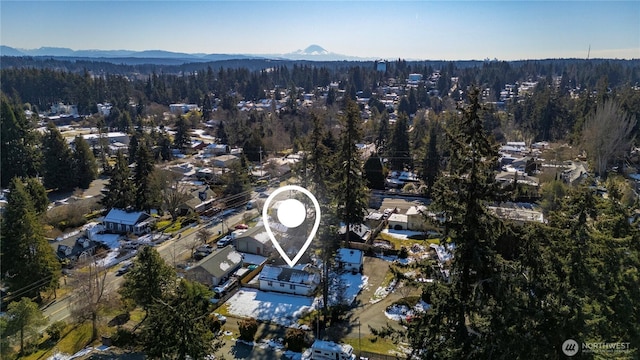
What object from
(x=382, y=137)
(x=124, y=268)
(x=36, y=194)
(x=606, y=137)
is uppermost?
(x=606, y=137)

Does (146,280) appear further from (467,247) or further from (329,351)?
(467,247)

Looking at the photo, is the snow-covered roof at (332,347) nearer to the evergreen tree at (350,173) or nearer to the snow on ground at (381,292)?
the snow on ground at (381,292)

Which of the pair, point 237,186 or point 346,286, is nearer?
point 346,286

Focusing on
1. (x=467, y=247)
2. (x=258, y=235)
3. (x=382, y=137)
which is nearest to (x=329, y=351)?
(x=467, y=247)

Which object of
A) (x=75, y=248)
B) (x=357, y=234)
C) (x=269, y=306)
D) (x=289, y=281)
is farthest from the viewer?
(x=75, y=248)

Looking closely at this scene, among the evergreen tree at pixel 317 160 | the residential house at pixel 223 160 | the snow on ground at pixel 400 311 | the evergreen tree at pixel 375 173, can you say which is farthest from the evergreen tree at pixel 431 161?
the residential house at pixel 223 160

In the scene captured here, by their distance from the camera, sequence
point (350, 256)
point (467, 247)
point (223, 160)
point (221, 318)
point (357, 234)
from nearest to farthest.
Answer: point (467, 247) < point (221, 318) < point (350, 256) < point (357, 234) < point (223, 160)
